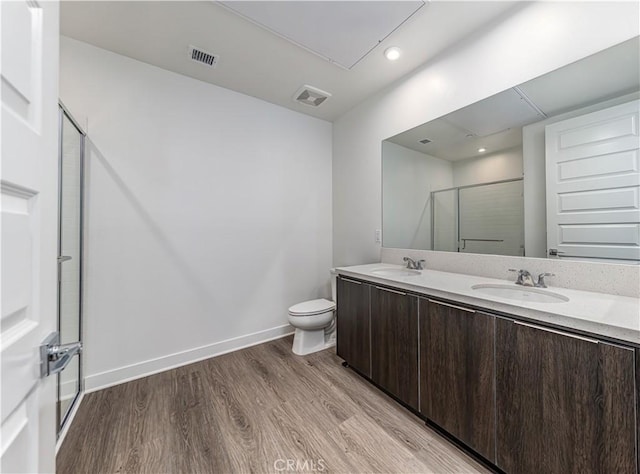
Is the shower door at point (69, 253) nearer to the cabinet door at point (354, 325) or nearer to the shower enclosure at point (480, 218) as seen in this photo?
the cabinet door at point (354, 325)

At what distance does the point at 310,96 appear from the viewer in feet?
8.57

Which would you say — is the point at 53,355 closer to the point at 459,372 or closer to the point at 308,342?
the point at 459,372

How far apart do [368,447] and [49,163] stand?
180 centimetres

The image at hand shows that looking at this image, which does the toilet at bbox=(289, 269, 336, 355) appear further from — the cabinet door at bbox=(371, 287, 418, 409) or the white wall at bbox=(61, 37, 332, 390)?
the cabinet door at bbox=(371, 287, 418, 409)

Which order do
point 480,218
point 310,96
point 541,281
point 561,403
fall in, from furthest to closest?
point 310,96 < point 480,218 < point 541,281 < point 561,403

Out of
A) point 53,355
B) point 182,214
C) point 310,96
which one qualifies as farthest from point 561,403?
point 310,96

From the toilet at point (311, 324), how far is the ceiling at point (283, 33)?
85.5 inches

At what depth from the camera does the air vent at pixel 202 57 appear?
6.46 feet

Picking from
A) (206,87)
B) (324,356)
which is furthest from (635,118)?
(206,87)

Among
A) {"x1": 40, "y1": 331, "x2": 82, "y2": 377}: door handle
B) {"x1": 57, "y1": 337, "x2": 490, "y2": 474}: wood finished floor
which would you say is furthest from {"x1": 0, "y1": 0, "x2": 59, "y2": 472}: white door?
{"x1": 57, "y1": 337, "x2": 490, "y2": 474}: wood finished floor

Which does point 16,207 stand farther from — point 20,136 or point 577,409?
point 577,409

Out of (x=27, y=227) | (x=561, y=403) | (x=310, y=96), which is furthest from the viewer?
(x=310, y=96)

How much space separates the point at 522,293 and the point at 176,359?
2.69 meters

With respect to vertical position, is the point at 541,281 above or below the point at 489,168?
below
